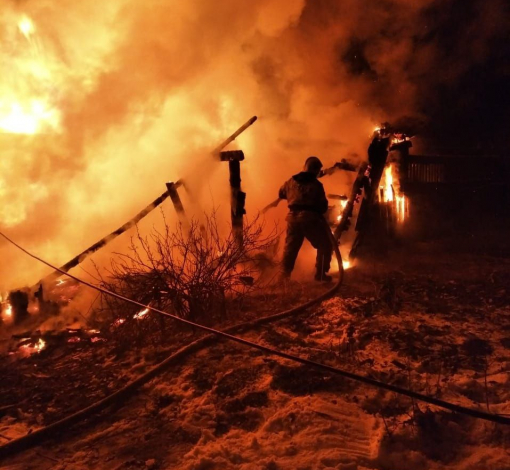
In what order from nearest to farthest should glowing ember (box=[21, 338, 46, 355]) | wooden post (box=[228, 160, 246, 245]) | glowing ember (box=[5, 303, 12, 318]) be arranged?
1. glowing ember (box=[21, 338, 46, 355])
2. glowing ember (box=[5, 303, 12, 318])
3. wooden post (box=[228, 160, 246, 245])

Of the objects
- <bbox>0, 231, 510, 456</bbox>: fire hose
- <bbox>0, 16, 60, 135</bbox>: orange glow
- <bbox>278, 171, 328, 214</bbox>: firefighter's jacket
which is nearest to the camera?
<bbox>0, 231, 510, 456</bbox>: fire hose

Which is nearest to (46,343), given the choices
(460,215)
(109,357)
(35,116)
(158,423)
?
(109,357)

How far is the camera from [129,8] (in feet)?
→ 27.3

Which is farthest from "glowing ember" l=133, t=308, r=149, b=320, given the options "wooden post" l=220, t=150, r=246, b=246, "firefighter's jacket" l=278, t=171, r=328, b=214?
"firefighter's jacket" l=278, t=171, r=328, b=214

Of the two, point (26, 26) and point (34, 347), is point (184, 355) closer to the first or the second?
point (34, 347)

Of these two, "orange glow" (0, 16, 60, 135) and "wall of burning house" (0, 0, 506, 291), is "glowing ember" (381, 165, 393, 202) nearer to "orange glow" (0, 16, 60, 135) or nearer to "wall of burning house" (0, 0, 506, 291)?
"wall of burning house" (0, 0, 506, 291)

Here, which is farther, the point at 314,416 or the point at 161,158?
the point at 161,158

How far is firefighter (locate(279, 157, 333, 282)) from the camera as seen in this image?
6.50 m

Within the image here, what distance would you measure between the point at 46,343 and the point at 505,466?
15.4ft

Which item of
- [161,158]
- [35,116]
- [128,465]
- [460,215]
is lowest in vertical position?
[128,465]

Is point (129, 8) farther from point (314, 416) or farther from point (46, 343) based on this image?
point (314, 416)

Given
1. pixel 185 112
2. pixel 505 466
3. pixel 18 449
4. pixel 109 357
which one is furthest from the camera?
pixel 185 112

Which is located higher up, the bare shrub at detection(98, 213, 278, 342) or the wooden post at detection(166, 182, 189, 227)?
the wooden post at detection(166, 182, 189, 227)

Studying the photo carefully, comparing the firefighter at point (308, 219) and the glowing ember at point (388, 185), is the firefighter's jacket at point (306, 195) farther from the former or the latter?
the glowing ember at point (388, 185)
